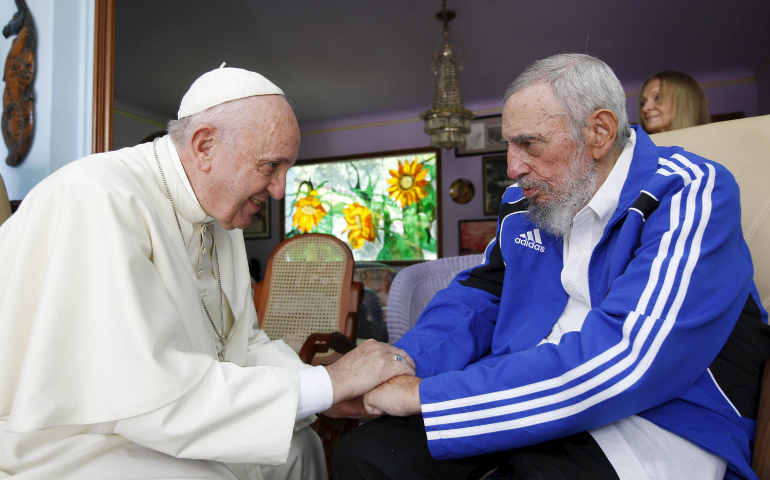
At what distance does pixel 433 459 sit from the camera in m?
1.21

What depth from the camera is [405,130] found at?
931 centimetres

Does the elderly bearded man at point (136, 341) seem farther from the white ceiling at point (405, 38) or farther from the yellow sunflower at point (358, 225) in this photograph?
the yellow sunflower at point (358, 225)

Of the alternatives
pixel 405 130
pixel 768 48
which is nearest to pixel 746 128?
pixel 768 48

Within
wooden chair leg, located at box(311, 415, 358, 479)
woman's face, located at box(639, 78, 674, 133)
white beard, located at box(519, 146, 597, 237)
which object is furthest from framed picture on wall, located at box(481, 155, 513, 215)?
white beard, located at box(519, 146, 597, 237)

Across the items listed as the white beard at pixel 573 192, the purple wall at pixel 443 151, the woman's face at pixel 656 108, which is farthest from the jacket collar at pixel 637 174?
the purple wall at pixel 443 151

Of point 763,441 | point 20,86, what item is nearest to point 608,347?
point 763,441

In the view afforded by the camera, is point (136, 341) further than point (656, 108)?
No

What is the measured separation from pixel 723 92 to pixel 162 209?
827 centimetres

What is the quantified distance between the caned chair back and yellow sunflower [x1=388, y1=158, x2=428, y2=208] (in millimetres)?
5901

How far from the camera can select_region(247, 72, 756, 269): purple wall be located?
732 centimetres

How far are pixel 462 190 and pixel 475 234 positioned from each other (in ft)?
2.58

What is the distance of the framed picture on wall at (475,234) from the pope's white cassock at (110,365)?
757 centimetres

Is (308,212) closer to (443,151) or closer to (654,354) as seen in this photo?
(443,151)

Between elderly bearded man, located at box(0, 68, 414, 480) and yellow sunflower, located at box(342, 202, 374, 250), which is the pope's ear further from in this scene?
yellow sunflower, located at box(342, 202, 374, 250)
